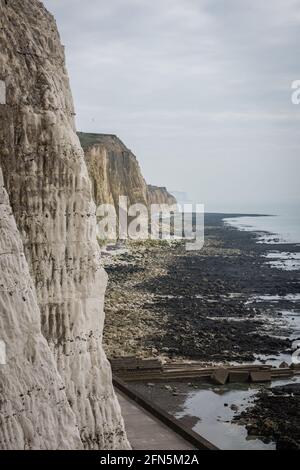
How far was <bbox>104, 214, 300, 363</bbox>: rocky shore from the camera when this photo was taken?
32.4 metres

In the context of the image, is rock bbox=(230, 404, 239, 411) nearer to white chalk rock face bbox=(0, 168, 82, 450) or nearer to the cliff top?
white chalk rock face bbox=(0, 168, 82, 450)

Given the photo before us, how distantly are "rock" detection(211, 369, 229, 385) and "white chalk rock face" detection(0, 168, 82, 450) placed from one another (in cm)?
1715

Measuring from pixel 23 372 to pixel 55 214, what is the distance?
9.16 ft

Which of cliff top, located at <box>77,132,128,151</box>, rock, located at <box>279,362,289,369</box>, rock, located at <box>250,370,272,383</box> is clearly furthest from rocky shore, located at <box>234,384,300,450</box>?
cliff top, located at <box>77,132,128,151</box>

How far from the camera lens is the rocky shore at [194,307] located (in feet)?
106

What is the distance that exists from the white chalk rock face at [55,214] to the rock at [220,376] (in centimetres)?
1507

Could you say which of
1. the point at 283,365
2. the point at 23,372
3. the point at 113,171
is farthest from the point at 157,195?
the point at 23,372

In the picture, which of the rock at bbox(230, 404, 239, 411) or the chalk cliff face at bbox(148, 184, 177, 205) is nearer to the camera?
the rock at bbox(230, 404, 239, 411)

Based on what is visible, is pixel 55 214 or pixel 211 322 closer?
pixel 55 214

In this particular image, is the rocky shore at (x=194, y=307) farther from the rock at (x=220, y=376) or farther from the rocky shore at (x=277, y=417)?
the rocky shore at (x=277, y=417)

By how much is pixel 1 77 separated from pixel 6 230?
101 inches

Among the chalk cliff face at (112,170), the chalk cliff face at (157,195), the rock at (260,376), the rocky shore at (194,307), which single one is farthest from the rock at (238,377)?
the chalk cliff face at (157,195)

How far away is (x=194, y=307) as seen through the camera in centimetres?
4444

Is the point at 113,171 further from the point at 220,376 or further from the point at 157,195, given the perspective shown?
the point at 220,376
